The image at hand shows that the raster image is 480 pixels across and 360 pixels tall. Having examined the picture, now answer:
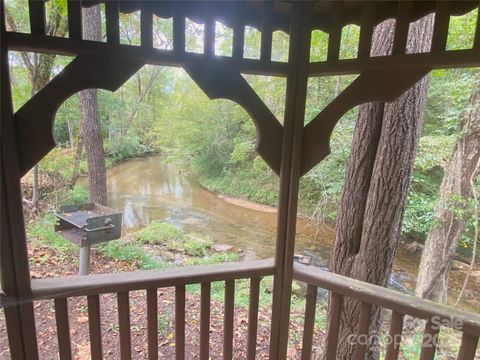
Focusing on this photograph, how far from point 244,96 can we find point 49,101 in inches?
31.8

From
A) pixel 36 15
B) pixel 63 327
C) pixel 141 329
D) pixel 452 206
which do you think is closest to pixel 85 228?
pixel 141 329

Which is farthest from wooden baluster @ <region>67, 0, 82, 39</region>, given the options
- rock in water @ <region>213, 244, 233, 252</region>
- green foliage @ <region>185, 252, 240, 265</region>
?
rock in water @ <region>213, 244, 233, 252</region>

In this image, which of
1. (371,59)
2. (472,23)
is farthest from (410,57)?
(472,23)

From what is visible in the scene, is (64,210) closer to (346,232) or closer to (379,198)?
(346,232)

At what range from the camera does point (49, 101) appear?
1124 millimetres

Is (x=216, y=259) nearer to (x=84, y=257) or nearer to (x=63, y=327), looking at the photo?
(x=84, y=257)

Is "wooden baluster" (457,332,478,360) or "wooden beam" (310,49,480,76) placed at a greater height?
"wooden beam" (310,49,480,76)

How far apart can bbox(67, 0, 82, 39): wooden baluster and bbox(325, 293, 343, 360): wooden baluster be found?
5.58 ft

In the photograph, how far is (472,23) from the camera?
3.88 meters

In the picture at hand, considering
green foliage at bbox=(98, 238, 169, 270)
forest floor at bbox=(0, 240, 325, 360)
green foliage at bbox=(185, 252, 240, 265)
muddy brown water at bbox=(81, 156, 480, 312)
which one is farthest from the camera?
muddy brown water at bbox=(81, 156, 480, 312)

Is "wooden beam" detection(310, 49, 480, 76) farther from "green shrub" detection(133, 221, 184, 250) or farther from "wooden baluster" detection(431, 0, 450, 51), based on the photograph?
"green shrub" detection(133, 221, 184, 250)

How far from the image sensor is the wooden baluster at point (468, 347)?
125cm

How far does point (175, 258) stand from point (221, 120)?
6.55m

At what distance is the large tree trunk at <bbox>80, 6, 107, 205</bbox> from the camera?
4.88 m
